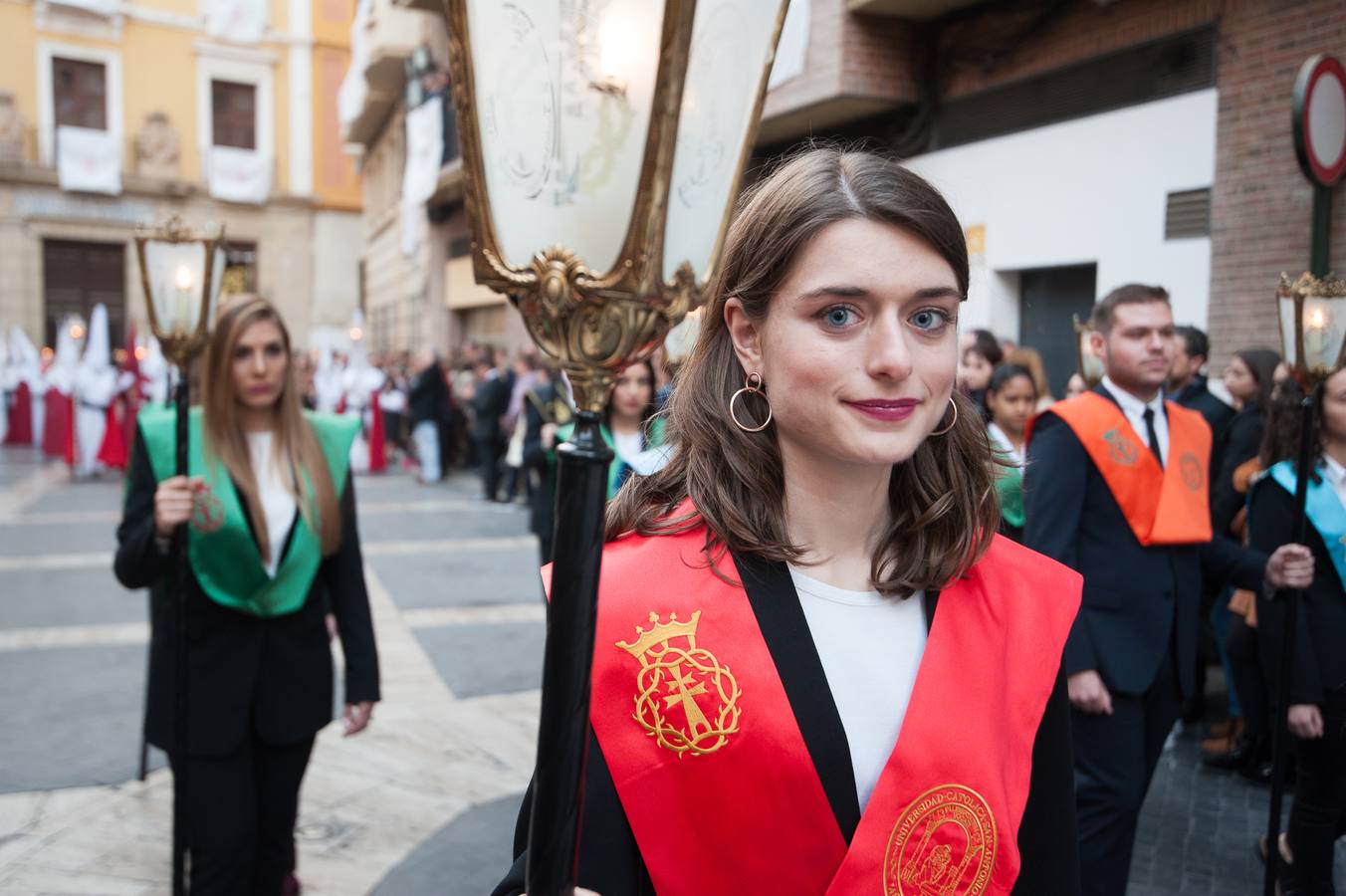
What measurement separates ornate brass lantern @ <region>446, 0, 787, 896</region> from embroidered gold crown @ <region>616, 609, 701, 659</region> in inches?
20.0

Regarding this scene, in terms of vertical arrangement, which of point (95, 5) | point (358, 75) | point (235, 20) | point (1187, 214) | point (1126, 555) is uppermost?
point (235, 20)

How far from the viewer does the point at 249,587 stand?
327 centimetres

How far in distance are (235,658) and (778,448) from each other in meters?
2.18

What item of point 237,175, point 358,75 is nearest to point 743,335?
point 358,75

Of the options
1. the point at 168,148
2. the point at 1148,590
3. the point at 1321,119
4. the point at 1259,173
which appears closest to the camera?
the point at 1148,590

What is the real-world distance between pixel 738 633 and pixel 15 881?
363 cm

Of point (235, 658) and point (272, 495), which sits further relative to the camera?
point (272, 495)

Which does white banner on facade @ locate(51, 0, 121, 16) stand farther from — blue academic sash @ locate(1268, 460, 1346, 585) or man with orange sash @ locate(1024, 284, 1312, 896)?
blue academic sash @ locate(1268, 460, 1346, 585)

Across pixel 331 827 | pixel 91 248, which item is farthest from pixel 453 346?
pixel 331 827

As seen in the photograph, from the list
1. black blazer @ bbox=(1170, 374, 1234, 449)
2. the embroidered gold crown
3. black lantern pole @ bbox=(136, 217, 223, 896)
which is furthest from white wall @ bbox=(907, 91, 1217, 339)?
the embroidered gold crown

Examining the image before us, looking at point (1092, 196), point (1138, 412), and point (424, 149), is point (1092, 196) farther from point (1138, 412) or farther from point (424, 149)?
point (424, 149)

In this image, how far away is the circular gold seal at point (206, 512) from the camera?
3.27 meters

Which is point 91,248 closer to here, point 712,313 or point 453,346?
point 453,346

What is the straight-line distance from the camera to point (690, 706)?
1.55m
